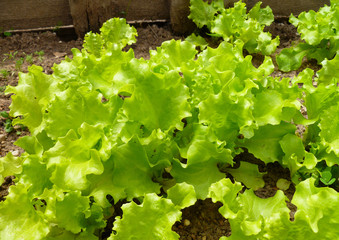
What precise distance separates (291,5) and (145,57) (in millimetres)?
1781

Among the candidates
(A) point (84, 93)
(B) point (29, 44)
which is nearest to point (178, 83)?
(A) point (84, 93)

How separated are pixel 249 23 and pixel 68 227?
2.28 m

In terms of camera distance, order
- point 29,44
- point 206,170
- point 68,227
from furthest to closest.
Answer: point 29,44, point 206,170, point 68,227

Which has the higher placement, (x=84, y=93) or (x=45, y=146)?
(x=84, y=93)

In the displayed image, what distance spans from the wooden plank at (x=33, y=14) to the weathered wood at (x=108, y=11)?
18 centimetres

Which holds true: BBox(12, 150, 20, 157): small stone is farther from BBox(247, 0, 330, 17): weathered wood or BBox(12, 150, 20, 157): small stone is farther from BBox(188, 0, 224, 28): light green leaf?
BBox(247, 0, 330, 17): weathered wood

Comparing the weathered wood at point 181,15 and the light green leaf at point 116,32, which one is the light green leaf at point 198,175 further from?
the weathered wood at point 181,15

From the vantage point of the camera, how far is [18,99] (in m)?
2.09

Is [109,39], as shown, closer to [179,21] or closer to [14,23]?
[179,21]

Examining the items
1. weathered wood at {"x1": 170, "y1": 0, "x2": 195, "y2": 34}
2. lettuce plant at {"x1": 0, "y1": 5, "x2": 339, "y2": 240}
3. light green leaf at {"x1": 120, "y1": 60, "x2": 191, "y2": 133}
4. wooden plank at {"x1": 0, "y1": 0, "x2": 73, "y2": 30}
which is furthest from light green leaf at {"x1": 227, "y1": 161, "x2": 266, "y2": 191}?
wooden plank at {"x1": 0, "y1": 0, "x2": 73, "y2": 30}

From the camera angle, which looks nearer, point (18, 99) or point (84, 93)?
point (84, 93)

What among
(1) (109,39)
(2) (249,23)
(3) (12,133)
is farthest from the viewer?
(2) (249,23)

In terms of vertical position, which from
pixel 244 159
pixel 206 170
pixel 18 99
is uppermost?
pixel 18 99

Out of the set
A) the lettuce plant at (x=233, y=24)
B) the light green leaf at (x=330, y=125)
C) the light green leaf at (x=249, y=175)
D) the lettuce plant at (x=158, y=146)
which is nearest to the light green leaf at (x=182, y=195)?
the lettuce plant at (x=158, y=146)
